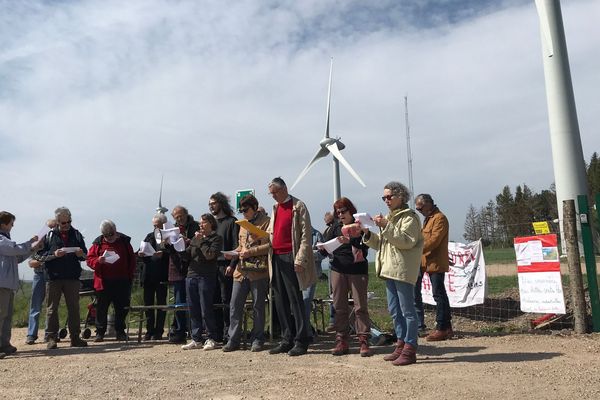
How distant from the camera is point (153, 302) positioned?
335 inches

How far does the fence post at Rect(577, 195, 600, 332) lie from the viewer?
22.0 feet

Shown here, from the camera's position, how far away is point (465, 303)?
9680 mm

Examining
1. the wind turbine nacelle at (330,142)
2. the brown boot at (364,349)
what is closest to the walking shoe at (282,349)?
the brown boot at (364,349)

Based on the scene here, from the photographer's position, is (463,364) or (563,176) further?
(563,176)

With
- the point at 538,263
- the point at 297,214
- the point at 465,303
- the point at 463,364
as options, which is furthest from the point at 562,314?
the point at 297,214

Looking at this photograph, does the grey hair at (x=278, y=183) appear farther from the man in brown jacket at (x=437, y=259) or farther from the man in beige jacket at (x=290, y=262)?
the man in brown jacket at (x=437, y=259)

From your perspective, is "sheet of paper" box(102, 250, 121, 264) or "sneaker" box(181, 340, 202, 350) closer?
"sneaker" box(181, 340, 202, 350)

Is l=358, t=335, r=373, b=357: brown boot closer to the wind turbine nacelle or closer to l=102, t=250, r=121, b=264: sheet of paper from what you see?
l=102, t=250, r=121, b=264: sheet of paper

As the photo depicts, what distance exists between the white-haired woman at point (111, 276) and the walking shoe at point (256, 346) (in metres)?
2.73

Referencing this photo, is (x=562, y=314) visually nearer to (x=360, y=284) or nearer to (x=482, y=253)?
(x=482, y=253)

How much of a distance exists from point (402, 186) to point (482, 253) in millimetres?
4741

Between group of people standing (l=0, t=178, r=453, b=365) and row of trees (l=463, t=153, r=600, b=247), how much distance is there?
7.72 ft

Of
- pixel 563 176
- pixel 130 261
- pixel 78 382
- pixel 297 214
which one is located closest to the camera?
pixel 78 382

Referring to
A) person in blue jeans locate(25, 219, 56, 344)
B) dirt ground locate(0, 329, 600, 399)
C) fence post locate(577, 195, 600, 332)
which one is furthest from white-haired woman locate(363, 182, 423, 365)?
person in blue jeans locate(25, 219, 56, 344)
